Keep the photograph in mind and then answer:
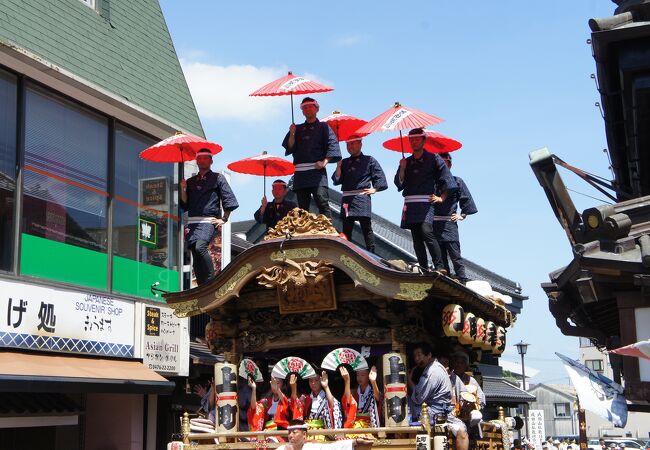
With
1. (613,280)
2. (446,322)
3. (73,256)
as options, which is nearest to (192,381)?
(73,256)

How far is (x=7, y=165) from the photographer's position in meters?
13.3

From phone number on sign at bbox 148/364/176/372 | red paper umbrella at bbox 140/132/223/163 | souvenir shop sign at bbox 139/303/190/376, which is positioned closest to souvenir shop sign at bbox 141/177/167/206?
souvenir shop sign at bbox 139/303/190/376

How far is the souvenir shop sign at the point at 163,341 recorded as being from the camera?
622 inches

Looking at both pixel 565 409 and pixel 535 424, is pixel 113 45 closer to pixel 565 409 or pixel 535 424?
pixel 535 424

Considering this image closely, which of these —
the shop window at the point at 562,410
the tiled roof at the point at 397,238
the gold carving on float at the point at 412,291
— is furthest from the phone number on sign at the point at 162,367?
the shop window at the point at 562,410

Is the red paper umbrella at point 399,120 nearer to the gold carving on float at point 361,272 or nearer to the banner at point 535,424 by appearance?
the gold carving on float at point 361,272

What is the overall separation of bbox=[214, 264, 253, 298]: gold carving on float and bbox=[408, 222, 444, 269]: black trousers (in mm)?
2848

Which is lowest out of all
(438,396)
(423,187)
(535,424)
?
(535,424)

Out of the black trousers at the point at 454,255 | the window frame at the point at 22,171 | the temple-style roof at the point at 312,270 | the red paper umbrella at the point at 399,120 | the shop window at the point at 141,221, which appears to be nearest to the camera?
the temple-style roof at the point at 312,270

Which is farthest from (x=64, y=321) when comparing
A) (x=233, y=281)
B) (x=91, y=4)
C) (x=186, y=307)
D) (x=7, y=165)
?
(x=91, y=4)

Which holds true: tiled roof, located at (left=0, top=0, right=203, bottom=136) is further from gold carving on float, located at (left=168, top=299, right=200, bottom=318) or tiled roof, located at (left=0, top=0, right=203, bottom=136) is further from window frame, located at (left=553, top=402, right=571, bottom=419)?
window frame, located at (left=553, top=402, right=571, bottom=419)

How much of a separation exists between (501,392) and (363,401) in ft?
60.1

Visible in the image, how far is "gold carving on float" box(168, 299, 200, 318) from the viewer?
1086cm

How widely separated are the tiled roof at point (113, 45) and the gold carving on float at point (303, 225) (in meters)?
5.38
